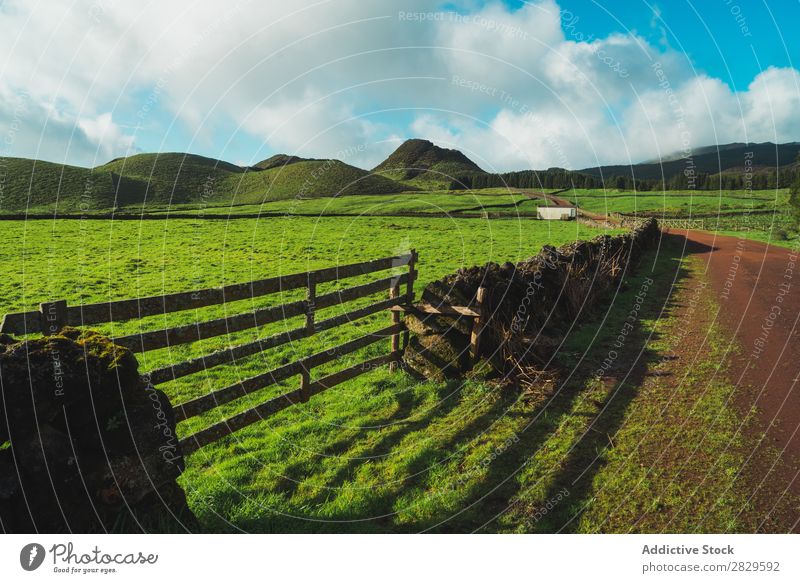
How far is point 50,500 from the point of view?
3.38 metres

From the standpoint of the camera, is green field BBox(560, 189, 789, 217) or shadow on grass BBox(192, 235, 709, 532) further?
green field BBox(560, 189, 789, 217)

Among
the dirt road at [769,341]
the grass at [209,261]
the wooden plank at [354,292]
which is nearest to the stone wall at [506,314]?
the wooden plank at [354,292]

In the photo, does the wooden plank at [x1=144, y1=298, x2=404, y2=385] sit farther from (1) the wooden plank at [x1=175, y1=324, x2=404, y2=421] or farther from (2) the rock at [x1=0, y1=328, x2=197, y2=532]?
(2) the rock at [x1=0, y1=328, x2=197, y2=532]

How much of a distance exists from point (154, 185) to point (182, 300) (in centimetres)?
14354

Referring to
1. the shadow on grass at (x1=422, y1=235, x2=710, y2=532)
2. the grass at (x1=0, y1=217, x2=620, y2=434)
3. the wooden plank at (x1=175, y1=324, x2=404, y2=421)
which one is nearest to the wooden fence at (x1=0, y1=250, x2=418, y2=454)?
the wooden plank at (x1=175, y1=324, x2=404, y2=421)

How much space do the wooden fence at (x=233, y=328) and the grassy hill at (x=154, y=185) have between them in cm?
7361

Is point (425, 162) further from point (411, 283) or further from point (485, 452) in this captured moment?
point (485, 452)

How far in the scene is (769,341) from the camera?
10148 millimetres

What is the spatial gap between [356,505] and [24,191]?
115969mm

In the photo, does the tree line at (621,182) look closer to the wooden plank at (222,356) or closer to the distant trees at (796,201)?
the distant trees at (796,201)

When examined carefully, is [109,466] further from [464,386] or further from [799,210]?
[799,210]

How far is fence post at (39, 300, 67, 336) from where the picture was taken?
430cm

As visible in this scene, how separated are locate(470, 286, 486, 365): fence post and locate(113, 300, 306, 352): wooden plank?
3.43 meters

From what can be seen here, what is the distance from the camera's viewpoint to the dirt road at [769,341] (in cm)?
615
